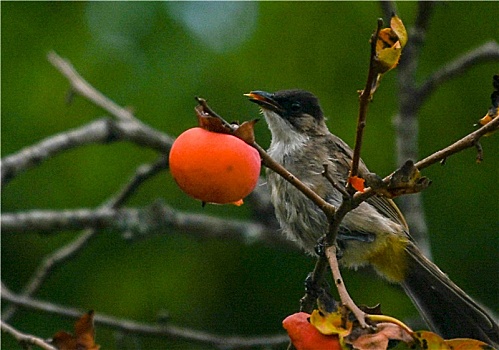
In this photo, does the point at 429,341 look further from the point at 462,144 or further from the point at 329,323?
the point at 462,144

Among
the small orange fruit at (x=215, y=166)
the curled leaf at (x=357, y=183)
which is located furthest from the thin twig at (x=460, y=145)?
the small orange fruit at (x=215, y=166)

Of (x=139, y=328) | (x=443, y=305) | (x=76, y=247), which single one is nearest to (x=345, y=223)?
(x=443, y=305)

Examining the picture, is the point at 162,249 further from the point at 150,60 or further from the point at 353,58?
the point at 353,58

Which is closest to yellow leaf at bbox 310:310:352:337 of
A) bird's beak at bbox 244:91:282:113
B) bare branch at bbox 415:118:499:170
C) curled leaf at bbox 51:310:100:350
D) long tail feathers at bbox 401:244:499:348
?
bare branch at bbox 415:118:499:170

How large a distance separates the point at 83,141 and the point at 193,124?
1347 mm

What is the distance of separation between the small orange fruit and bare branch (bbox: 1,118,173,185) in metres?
1.94

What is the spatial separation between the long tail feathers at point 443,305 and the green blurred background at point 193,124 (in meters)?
1.24

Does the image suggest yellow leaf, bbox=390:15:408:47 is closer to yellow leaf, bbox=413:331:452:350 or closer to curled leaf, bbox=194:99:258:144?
curled leaf, bbox=194:99:258:144


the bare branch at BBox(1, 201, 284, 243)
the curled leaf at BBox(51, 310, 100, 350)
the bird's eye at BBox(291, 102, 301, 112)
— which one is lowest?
the curled leaf at BBox(51, 310, 100, 350)

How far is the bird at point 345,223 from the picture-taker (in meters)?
3.88

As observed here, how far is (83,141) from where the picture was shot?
4.41 metres

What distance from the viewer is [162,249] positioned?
227 inches

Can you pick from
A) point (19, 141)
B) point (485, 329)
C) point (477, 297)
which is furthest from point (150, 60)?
point (485, 329)

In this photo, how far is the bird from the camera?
3881 millimetres
